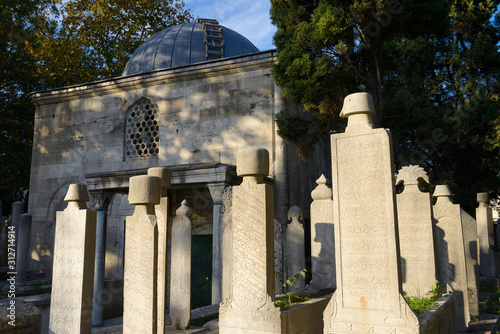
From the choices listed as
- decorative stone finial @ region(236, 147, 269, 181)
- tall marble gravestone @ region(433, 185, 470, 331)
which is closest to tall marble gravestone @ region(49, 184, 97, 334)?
decorative stone finial @ region(236, 147, 269, 181)

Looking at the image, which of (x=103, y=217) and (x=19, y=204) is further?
(x=19, y=204)

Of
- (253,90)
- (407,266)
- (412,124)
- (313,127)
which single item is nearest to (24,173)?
(253,90)

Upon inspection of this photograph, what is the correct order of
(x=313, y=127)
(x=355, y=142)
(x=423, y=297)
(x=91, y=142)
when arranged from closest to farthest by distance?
(x=355, y=142), (x=423, y=297), (x=313, y=127), (x=91, y=142)

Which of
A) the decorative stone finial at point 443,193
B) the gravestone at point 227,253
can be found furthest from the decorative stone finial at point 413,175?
the gravestone at point 227,253

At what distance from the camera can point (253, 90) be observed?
1233cm

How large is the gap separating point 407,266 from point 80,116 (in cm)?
1223

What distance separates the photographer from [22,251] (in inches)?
404

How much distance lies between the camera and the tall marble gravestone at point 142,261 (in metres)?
4.73

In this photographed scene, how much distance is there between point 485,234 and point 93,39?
18755 millimetres

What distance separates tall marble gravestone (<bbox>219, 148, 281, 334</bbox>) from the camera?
446 centimetres

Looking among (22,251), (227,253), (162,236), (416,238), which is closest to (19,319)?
(162,236)

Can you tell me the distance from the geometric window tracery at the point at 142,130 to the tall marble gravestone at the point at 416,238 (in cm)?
889

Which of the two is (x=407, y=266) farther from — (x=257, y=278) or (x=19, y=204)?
(x=19, y=204)

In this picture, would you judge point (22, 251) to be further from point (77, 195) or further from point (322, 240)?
point (322, 240)
